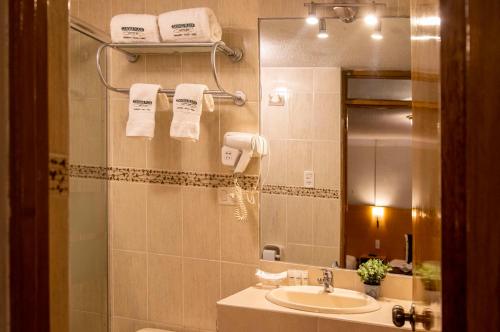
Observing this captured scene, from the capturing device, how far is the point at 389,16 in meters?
2.36

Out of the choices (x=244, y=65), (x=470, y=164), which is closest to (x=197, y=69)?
(x=244, y=65)

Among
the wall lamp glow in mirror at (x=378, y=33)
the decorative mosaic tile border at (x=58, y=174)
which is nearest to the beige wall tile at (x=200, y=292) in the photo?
the wall lamp glow in mirror at (x=378, y=33)

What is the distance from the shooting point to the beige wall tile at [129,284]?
2.86m

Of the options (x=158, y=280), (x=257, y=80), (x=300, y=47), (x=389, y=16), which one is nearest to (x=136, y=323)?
(x=158, y=280)

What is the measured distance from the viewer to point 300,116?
8.27ft

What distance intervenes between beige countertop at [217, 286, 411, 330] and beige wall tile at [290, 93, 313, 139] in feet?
2.46

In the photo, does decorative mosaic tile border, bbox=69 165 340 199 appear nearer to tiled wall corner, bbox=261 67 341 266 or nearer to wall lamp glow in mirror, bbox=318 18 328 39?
tiled wall corner, bbox=261 67 341 266

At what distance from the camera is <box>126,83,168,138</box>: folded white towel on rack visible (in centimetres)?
252

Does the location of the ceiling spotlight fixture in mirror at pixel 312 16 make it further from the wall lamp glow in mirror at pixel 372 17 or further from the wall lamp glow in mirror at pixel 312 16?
the wall lamp glow in mirror at pixel 372 17

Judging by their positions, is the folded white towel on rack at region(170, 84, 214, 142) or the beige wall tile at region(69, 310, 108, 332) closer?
the folded white towel on rack at region(170, 84, 214, 142)

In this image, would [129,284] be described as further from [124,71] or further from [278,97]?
[278,97]

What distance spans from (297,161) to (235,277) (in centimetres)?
66

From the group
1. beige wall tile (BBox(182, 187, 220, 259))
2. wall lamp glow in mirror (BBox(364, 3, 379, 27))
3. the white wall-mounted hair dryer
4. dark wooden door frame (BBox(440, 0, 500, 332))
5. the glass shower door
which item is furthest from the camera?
beige wall tile (BBox(182, 187, 220, 259))

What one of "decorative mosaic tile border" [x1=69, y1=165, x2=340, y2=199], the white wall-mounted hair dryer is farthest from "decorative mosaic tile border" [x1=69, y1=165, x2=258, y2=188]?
the white wall-mounted hair dryer
